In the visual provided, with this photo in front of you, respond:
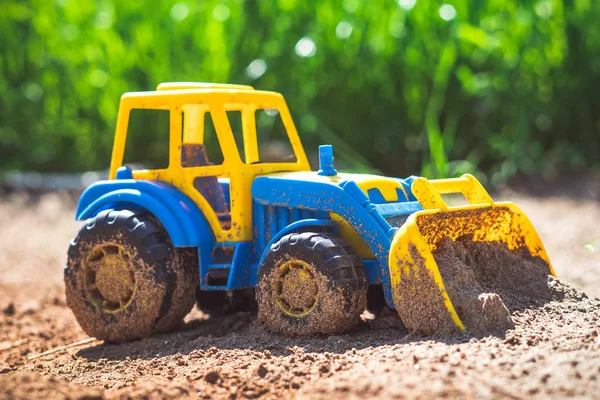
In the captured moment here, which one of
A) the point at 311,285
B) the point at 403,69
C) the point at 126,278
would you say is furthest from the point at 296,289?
the point at 403,69

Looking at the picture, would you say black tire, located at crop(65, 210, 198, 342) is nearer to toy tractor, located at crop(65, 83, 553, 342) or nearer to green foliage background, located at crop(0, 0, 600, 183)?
toy tractor, located at crop(65, 83, 553, 342)

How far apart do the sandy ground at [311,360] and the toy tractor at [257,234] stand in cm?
18

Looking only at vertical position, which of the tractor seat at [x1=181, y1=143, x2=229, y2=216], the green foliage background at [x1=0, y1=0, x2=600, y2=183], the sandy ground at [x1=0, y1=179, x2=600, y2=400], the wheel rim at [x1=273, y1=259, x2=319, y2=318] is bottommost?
the sandy ground at [x1=0, y1=179, x2=600, y2=400]

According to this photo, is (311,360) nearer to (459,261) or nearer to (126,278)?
(459,261)

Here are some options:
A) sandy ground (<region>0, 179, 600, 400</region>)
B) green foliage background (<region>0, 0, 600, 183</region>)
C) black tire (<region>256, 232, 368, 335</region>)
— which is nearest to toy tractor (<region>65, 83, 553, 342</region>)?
black tire (<region>256, 232, 368, 335</region>)

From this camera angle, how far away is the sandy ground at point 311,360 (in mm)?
2992

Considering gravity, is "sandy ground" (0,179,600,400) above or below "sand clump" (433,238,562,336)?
below

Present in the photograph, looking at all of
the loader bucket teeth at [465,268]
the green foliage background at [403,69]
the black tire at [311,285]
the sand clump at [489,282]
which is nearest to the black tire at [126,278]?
the black tire at [311,285]

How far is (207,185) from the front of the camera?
15.3 feet

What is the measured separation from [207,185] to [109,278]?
2.32 feet

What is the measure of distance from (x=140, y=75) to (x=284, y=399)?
21.0 ft

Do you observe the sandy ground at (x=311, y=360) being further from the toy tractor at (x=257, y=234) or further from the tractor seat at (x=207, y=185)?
the tractor seat at (x=207, y=185)

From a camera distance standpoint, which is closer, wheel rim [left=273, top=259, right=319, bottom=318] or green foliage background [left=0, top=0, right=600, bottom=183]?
wheel rim [left=273, top=259, right=319, bottom=318]

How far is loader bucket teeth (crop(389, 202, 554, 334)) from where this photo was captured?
11.9 ft
